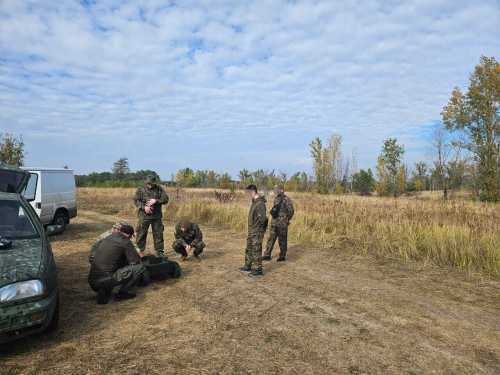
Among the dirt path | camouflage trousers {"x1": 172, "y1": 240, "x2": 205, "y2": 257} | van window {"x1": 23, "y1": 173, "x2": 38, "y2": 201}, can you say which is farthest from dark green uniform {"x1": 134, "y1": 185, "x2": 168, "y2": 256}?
van window {"x1": 23, "y1": 173, "x2": 38, "y2": 201}

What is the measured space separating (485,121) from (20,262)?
85.2 feet

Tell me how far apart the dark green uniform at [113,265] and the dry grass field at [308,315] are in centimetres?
32

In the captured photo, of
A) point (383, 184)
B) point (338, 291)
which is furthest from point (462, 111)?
point (338, 291)

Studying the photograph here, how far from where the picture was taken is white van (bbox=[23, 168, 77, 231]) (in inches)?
369

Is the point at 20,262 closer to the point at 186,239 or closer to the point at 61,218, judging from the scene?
the point at 186,239

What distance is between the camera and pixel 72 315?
13.9 feet

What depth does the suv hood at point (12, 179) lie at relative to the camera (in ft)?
20.1

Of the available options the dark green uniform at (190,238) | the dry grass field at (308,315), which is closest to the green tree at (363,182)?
the dry grass field at (308,315)

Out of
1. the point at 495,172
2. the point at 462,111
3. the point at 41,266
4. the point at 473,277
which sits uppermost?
the point at 462,111

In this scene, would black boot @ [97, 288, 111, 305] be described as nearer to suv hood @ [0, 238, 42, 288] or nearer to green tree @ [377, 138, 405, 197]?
suv hood @ [0, 238, 42, 288]

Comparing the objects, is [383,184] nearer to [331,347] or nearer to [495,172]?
[495,172]

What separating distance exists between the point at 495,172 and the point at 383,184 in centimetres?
1719

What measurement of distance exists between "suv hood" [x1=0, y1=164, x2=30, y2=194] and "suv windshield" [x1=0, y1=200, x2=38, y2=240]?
1880 millimetres

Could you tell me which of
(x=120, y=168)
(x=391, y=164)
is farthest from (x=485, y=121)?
(x=120, y=168)
